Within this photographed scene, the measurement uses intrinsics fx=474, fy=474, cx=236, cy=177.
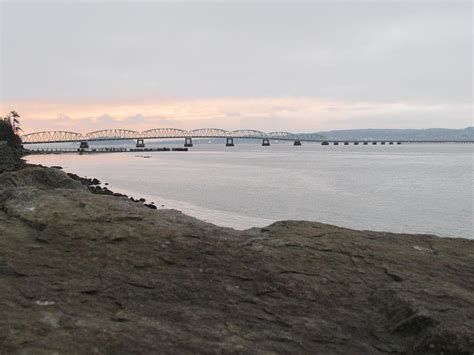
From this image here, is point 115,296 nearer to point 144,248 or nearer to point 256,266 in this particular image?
point 144,248

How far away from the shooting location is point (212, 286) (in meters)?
6.22

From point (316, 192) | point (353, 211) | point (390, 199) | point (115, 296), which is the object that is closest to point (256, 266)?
point (115, 296)

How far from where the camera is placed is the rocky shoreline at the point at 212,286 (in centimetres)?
495

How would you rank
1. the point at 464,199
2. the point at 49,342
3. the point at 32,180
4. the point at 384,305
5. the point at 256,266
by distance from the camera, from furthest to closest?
the point at 464,199 < the point at 32,180 < the point at 256,266 < the point at 384,305 < the point at 49,342

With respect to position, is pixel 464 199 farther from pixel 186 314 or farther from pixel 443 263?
pixel 186 314

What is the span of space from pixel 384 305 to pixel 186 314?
249 cm

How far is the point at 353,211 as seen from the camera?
36062 millimetres

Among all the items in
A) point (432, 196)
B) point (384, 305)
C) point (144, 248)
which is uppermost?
point (144, 248)

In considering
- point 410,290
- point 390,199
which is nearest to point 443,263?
point 410,290

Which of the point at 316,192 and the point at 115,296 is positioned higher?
the point at 115,296

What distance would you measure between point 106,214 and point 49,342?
12.1ft

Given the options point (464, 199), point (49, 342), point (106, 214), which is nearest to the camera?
point (49, 342)

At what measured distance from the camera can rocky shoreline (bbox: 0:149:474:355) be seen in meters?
4.95

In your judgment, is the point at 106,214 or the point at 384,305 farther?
the point at 106,214
